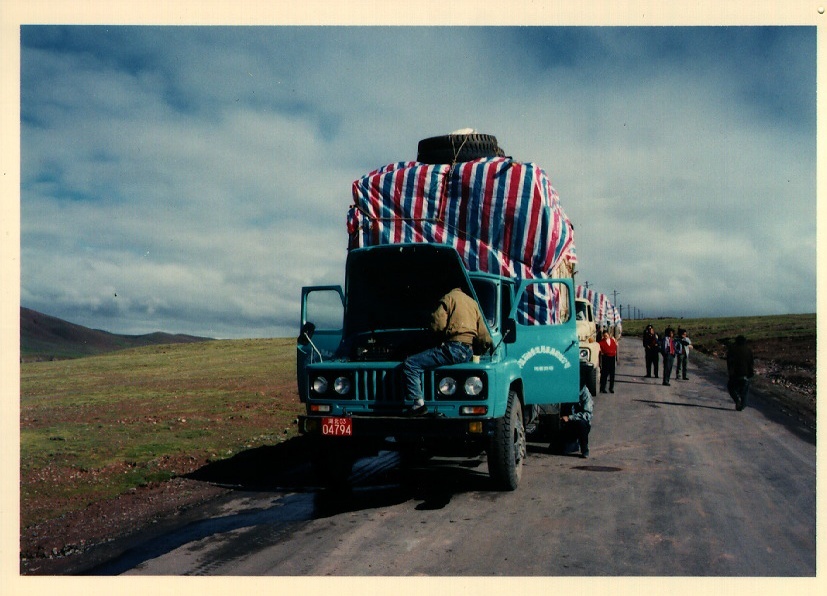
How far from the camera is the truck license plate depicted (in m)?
7.46

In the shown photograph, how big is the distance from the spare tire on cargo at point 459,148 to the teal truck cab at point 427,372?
2.14m

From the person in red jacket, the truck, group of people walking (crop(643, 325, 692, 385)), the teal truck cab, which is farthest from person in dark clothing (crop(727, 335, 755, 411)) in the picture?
the teal truck cab

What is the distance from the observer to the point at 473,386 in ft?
24.3

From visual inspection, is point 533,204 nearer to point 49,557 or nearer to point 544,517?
point 544,517

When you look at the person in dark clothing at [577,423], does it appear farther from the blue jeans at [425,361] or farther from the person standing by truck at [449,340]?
the blue jeans at [425,361]

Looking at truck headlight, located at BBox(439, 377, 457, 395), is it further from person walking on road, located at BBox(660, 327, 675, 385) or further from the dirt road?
person walking on road, located at BBox(660, 327, 675, 385)

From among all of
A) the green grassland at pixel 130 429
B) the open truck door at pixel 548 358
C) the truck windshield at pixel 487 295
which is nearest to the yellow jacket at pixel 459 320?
the truck windshield at pixel 487 295

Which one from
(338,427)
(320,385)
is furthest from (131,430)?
(338,427)

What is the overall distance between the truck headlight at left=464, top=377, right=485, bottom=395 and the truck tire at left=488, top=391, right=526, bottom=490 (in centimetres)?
45

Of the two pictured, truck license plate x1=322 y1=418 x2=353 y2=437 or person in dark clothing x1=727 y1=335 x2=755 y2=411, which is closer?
truck license plate x1=322 y1=418 x2=353 y2=437

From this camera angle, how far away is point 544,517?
22.4 ft

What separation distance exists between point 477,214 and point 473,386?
2.91 metres

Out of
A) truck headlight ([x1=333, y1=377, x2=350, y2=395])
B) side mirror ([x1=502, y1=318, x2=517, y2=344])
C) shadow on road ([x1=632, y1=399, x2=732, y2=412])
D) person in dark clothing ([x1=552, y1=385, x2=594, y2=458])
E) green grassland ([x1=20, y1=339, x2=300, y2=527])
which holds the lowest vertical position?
green grassland ([x1=20, y1=339, x2=300, y2=527])

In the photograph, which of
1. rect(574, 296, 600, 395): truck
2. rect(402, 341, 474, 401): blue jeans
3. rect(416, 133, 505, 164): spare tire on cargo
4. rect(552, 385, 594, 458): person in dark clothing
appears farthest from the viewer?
rect(574, 296, 600, 395): truck
